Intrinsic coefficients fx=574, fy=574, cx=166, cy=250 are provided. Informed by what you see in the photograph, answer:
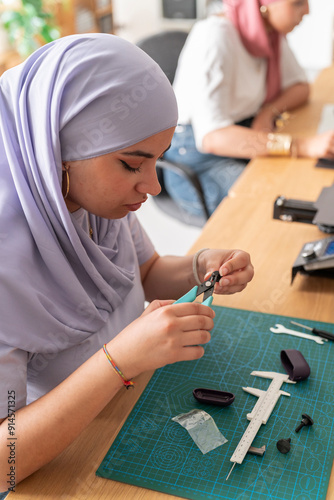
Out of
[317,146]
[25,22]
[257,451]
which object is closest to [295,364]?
[257,451]

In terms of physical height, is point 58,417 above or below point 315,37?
above

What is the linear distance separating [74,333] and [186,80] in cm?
162

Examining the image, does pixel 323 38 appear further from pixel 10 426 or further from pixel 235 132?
pixel 10 426

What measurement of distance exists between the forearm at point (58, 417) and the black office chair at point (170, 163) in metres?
1.52

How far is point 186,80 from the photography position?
241cm

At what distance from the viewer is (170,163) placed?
2.42 metres

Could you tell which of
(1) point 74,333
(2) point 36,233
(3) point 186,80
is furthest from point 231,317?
(3) point 186,80

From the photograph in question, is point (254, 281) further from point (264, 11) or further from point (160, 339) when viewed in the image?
point (264, 11)

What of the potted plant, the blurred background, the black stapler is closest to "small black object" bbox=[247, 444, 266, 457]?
the black stapler

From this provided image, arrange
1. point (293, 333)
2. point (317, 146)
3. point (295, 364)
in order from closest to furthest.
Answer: point (295, 364) → point (293, 333) → point (317, 146)

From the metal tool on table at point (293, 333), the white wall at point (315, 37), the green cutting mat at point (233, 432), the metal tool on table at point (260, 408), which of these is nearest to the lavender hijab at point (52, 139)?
the green cutting mat at point (233, 432)

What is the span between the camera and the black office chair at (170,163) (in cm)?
239

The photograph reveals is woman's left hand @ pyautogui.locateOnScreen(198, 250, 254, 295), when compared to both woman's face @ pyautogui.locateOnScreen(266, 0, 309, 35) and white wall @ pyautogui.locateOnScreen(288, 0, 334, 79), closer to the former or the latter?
woman's face @ pyautogui.locateOnScreen(266, 0, 309, 35)

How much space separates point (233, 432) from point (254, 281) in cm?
55
